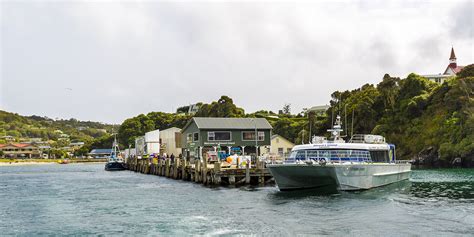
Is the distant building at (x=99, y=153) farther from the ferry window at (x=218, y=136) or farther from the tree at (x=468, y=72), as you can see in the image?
the tree at (x=468, y=72)

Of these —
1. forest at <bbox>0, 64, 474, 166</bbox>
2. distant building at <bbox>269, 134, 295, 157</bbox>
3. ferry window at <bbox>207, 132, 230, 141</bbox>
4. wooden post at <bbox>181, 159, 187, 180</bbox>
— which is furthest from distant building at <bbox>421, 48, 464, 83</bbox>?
wooden post at <bbox>181, 159, 187, 180</bbox>

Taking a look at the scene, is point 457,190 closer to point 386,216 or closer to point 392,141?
point 386,216

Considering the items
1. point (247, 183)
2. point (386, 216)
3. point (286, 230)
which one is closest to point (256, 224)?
point (286, 230)

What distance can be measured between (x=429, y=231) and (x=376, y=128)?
64296mm

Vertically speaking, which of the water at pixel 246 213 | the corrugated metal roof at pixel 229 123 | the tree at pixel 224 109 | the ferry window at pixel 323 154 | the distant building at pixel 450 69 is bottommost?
the water at pixel 246 213

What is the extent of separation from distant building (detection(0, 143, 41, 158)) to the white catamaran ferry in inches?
6382

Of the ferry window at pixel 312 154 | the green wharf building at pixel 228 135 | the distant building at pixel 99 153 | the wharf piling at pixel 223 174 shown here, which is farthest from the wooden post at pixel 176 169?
the distant building at pixel 99 153

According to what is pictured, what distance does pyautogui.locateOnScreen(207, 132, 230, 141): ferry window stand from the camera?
6425 cm

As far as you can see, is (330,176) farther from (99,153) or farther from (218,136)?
(99,153)

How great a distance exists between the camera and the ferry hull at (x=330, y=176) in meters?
33.4

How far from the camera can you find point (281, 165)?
3425 centimetres

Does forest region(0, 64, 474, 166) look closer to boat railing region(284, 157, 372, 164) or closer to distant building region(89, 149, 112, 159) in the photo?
boat railing region(284, 157, 372, 164)

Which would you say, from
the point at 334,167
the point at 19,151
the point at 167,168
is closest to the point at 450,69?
the point at 167,168

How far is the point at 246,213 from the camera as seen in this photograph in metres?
26.8
